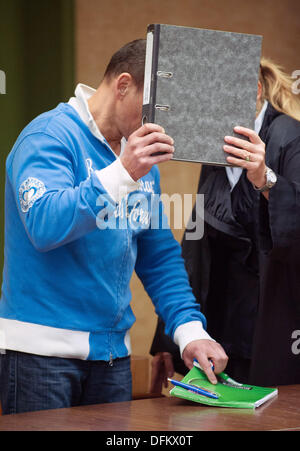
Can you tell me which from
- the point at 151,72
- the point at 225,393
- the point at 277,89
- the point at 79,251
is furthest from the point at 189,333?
the point at 277,89

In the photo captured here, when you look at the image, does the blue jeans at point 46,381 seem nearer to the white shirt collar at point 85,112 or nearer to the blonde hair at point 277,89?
the white shirt collar at point 85,112

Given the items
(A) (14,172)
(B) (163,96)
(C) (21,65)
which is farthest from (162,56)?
(C) (21,65)

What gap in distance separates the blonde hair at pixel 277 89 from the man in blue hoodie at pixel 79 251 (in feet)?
1.77

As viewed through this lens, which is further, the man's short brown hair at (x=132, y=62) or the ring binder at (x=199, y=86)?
the man's short brown hair at (x=132, y=62)

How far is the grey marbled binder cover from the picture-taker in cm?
134

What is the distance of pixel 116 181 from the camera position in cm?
121

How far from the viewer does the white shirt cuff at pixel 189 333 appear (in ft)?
4.78

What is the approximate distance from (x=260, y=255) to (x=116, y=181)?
2.02ft

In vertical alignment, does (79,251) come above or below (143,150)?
below

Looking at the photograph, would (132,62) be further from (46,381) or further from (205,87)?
(46,381)

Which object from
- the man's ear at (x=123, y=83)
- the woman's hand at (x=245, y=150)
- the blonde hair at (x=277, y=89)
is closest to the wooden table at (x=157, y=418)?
the woman's hand at (x=245, y=150)

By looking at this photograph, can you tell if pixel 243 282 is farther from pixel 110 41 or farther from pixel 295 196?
pixel 110 41

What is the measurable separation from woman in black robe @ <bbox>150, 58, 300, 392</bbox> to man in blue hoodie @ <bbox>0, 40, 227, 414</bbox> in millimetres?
273
